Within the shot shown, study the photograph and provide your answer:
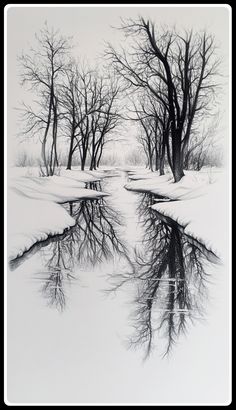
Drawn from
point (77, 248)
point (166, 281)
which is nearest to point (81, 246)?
point (77, 248)

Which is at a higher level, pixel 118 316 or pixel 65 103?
pixel 65 103

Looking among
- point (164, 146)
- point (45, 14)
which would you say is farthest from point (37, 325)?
point (45, 14)

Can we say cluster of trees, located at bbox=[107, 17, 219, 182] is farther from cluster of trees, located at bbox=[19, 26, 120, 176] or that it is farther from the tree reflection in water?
the tree reflection in water

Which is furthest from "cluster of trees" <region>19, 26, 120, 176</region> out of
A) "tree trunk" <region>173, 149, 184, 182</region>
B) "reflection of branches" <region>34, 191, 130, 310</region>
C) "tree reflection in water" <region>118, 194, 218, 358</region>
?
"tree reflection in water" <region>118, 194, 218, 358</region>

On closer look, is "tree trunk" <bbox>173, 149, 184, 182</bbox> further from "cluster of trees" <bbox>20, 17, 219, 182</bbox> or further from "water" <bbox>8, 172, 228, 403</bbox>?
"water" <bbox>8, 172, 228, 403</bbox>

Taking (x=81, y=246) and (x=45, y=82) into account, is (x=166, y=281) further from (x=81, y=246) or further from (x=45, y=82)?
(x=45, y=82)

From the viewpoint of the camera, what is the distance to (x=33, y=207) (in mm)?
2975

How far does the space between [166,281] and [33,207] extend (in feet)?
2.61

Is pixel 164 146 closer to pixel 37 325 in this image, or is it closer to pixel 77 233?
pixel 77 233

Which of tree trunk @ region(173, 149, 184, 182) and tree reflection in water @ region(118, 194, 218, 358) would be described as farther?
tree trunk @ region(173, 149, 184, 182)

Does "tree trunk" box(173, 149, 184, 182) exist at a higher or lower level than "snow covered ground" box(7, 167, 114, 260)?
higher

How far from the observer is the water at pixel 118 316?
293cm

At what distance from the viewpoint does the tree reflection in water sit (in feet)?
9.63

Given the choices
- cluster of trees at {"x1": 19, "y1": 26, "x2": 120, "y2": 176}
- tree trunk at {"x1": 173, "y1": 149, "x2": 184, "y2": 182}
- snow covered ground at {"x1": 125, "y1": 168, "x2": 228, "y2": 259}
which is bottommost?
snow covered ground at {"x1": 125, "y1": 168, "x2": 228, "y2": 259}
